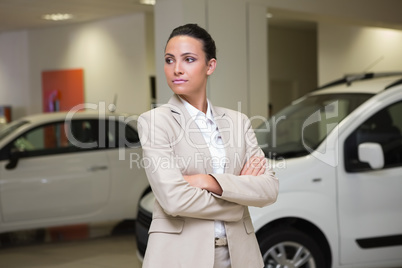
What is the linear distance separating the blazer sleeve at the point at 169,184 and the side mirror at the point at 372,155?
7.01ft

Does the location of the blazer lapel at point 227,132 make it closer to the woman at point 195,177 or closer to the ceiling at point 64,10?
the woman at point 195,177

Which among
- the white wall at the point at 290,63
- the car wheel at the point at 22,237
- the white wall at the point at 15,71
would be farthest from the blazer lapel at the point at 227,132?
the white wall at the point at 290,63

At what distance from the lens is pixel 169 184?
1.97m

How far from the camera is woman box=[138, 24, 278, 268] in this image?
1999 millimetres

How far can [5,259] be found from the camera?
570 cm

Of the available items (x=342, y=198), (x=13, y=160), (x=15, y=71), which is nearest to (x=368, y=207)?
(x=342, y=198)

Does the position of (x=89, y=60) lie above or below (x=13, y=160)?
above

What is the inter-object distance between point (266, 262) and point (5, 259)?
2919mm

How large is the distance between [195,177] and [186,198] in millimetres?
98

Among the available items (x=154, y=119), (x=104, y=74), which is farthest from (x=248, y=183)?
(x=104, y=74)

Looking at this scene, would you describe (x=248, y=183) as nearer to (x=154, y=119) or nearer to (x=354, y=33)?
(x=154, y=119)

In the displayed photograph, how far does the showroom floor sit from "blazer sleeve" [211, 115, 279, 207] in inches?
130

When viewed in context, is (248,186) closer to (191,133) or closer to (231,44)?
(191,133)

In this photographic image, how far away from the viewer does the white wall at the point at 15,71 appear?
1131 centimetres
